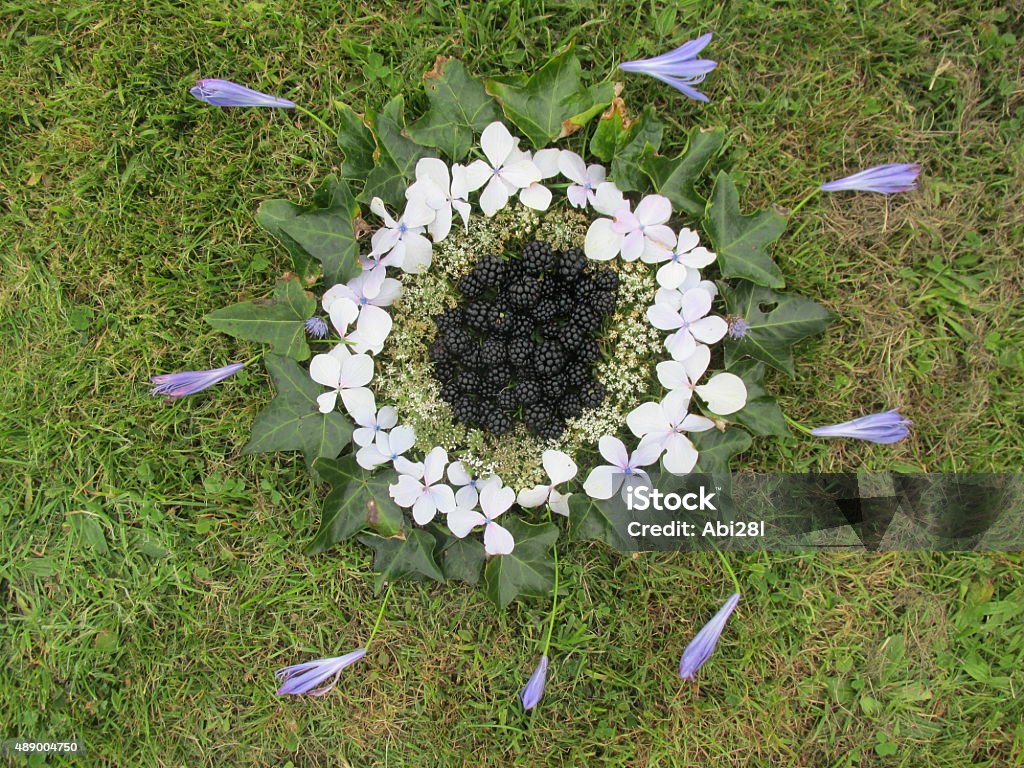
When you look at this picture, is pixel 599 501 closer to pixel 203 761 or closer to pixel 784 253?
pixel 784 253

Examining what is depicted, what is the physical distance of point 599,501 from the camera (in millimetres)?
2006

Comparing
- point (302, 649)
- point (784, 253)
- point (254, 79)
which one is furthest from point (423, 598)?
point (254, 79)

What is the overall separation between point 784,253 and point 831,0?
754 millimetres

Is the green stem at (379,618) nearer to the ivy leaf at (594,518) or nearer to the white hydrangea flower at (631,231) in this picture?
the ivy leaf at (594,518)

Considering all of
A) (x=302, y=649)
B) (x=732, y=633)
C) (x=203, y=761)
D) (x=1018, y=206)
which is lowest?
(x=203, y=761)

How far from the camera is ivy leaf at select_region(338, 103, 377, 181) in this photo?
1957mm

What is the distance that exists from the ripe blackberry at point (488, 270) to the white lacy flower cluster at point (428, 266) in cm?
16

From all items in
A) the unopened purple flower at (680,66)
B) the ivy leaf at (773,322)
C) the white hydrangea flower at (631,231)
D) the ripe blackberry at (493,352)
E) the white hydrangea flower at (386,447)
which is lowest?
the white hydrangea flower at (386,447)

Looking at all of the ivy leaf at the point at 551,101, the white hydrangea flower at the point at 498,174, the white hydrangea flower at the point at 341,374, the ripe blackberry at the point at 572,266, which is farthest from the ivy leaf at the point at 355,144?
the ripe blackberry at the point at 572,266

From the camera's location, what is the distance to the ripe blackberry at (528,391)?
1.91 meters

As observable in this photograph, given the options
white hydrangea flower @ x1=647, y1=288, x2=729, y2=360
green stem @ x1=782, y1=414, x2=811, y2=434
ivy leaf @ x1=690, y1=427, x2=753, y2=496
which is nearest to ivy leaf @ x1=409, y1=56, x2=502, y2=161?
white hydrangea flower @ x1=647, y1=288, x2=729, y2=360

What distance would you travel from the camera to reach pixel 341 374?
198cm

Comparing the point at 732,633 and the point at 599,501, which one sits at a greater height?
the point at 599,501

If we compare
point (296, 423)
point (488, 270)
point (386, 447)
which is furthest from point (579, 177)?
point (296, 423)
